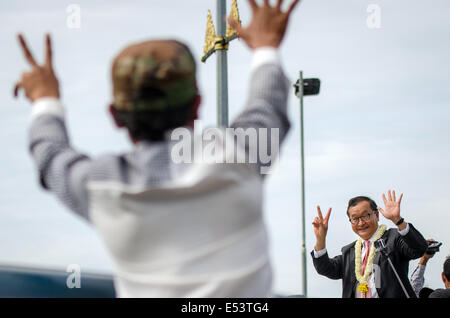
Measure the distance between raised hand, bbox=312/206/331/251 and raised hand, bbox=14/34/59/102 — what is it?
3.90m

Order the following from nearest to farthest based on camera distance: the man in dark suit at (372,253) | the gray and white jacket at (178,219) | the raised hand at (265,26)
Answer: the gray and white jacket at (178,219) < the raised hand at (265,26) < the man in dark suit at (372,253)

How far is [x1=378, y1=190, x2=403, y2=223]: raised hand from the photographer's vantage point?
5242 mm

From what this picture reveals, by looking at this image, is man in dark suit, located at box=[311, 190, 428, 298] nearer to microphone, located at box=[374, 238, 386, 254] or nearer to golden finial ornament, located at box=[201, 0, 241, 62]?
microphone, located at box=[374, 238, 386, 254]

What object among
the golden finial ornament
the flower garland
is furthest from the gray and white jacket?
the golden finial ornament

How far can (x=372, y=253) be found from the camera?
5.47m

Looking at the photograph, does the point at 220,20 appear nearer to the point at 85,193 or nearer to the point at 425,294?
the point at 425,294

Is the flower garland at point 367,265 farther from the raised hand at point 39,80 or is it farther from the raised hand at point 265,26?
the raised hand at point 39,80

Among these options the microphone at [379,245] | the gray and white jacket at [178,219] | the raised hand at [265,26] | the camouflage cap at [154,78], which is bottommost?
the microphone at [379,245]

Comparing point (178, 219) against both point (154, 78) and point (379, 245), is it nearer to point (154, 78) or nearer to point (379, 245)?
point (154, 78)

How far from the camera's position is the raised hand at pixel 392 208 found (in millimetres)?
5242

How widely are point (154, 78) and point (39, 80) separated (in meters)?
0.42

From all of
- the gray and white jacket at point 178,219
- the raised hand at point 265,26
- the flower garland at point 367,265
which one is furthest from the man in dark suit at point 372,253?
the gray and white jacket at point 178,219
